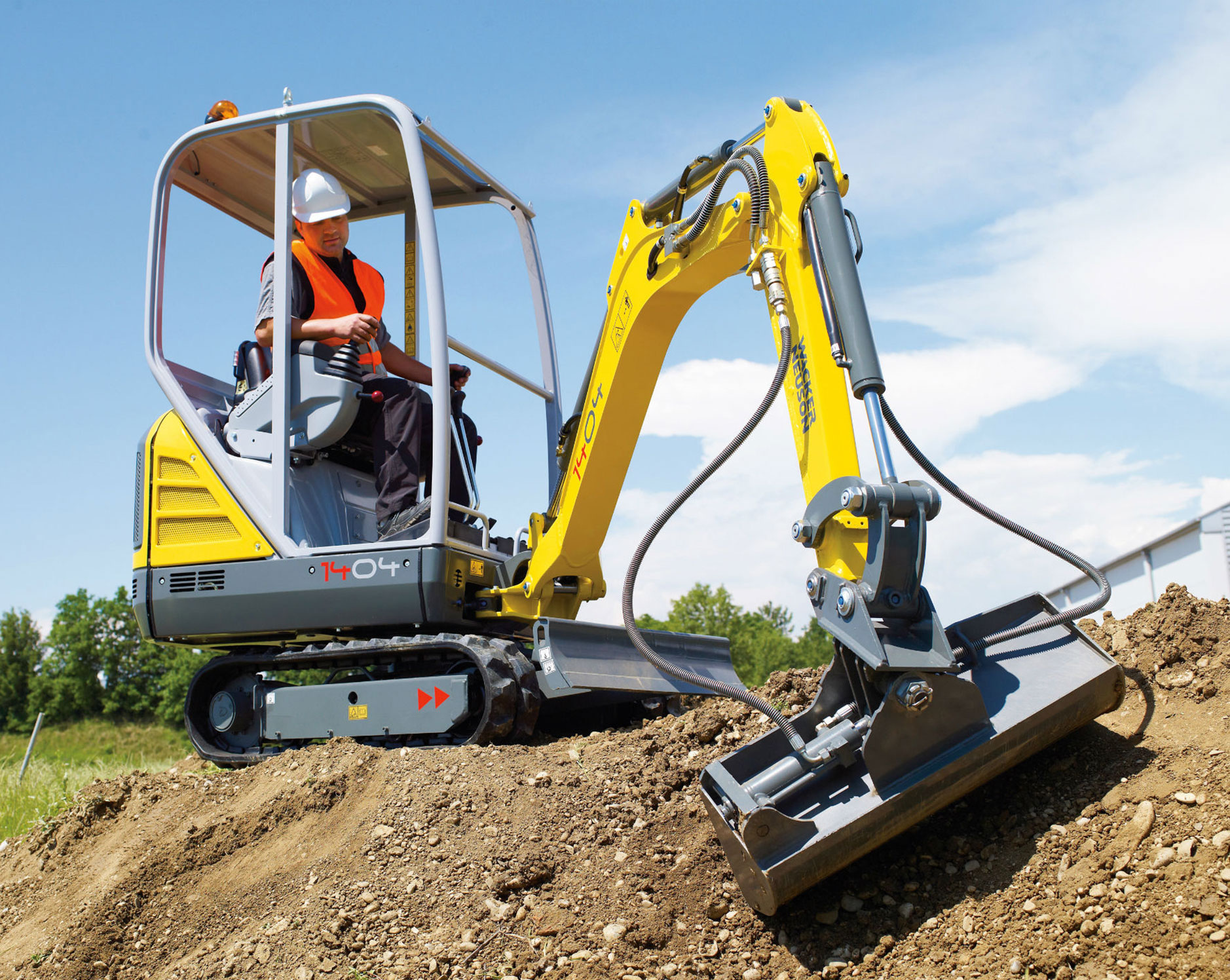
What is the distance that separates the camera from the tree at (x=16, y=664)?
110 ft

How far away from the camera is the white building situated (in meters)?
10.8

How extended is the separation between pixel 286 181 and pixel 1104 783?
492cm

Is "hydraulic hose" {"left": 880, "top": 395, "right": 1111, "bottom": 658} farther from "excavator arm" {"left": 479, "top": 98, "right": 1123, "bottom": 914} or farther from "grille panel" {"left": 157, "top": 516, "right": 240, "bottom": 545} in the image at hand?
"grille panel" {"left": 157, "top": 516, "right": 240, "bottom": 545}

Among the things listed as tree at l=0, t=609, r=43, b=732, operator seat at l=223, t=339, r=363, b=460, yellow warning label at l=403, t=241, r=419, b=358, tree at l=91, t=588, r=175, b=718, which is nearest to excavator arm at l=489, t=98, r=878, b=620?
operator seat at l=223, t=339, r=363, b=460

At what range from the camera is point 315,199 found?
231 inches

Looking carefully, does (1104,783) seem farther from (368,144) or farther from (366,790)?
(368,144)

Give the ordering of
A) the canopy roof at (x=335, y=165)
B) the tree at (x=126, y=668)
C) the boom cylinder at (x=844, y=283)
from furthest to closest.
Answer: the tree at (x=126, y=668) < the canopy roof at (x=335, y=165) < the boom cylinder at (x=844, y=283)

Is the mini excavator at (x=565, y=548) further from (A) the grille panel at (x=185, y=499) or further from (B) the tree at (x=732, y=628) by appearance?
(B) the tree at (x=732, y=628)

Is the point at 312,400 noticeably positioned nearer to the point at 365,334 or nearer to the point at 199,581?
the point at 365,334

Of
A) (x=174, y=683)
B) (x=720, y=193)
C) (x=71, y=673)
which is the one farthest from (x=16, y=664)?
(x=720, y=193)

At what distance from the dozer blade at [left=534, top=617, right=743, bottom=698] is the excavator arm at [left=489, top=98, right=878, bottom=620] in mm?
488

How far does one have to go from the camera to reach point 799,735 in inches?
130

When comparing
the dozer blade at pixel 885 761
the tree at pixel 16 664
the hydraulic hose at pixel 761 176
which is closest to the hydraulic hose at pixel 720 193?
the hydraulic hose at pixel 761 176

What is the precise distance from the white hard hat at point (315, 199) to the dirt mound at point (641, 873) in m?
3.04
